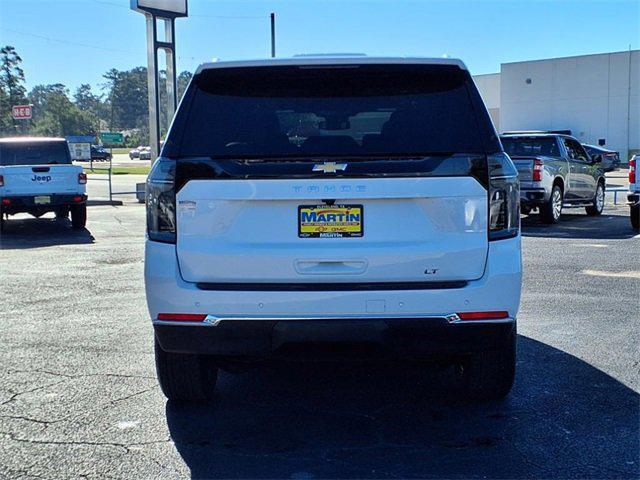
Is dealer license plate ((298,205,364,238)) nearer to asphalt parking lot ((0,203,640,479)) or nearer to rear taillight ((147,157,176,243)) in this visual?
rear taillight ((147,157,176,243))

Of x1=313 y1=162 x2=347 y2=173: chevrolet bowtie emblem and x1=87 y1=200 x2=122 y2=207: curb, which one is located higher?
x1=313 y1=162 x2=347 y2=173: chevrolet bowtie emblem

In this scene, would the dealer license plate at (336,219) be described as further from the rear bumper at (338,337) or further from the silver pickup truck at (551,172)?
the silver pickup truck at (551,172)

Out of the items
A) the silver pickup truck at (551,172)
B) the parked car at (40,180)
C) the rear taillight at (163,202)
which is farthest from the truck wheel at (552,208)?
the rear taillight at (163,202)

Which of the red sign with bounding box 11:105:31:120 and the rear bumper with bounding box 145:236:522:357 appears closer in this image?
the rear bumper with bounding box 145:236:522:357

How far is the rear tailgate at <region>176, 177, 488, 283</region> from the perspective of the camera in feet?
13.4

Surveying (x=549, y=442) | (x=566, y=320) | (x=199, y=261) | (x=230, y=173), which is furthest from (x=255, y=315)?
(x=566, y=320)

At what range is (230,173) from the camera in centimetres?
411

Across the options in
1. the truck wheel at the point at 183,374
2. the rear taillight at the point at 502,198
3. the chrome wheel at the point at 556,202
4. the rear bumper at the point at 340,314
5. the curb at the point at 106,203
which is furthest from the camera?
the curb at the point at 106,203

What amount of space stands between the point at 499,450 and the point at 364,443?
2.28 ft

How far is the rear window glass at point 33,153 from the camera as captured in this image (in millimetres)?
16469

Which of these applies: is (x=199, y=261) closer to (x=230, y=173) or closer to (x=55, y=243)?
(x=230, y=173)

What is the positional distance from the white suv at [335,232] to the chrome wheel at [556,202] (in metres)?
12.4

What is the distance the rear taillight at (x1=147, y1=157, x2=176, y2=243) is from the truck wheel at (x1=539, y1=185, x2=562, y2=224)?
12.8 m

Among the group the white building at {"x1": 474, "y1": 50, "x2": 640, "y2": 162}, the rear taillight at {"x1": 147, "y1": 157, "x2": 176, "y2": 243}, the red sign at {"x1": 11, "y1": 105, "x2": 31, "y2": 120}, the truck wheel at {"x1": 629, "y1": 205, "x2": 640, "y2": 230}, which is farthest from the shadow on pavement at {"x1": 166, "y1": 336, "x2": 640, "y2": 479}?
the white building at {"x1": 474, "y1": 50, "x2": 640, "y2": 162}
